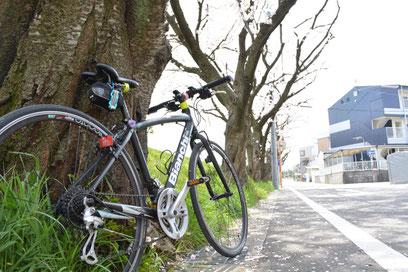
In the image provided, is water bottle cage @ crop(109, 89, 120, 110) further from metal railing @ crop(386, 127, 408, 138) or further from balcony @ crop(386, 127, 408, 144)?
metal railing @ crop(386, 127, 408, 138)

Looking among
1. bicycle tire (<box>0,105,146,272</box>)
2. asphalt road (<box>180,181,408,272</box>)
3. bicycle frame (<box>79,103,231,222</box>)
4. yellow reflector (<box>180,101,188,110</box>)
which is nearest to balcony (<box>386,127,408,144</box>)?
asphalt road (<box>180,181,408,272</box>)

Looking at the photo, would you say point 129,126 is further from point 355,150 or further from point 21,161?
point 355,150

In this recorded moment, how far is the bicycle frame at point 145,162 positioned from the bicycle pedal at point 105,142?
75 mm

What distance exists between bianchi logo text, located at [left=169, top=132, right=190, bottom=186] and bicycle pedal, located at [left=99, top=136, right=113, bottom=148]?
2.33 ft

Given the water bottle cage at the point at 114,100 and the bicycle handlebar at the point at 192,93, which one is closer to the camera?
the water bottle cage at the point at 114,100

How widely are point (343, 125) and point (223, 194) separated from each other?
45164mm

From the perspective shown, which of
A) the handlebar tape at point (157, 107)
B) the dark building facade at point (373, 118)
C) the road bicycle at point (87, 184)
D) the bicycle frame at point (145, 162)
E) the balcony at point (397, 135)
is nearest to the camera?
the road bicycle at point (87, 184)

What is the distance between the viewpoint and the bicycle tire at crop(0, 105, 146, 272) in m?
1.56

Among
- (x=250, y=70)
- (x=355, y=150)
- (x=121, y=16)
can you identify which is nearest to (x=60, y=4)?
(x=121, y=16)

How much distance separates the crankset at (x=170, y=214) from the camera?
2307 millimetres

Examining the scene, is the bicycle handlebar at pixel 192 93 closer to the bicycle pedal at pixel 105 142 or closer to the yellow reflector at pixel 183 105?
the yellow reflector at pixel 183 105

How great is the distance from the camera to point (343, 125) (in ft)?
146

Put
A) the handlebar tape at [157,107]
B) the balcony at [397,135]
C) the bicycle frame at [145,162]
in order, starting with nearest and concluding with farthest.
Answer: the bicycle frame at [145,162], the handlebar tape at [157,107], the balcony at [397,135]

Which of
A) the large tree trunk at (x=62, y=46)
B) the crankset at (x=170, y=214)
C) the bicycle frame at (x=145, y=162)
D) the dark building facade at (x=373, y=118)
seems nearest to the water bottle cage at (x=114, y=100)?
the bicycle frame at (x=145, y=162)
